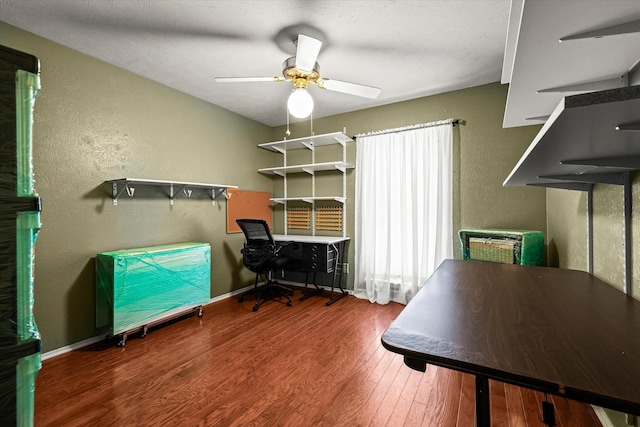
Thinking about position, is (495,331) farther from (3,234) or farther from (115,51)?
(115,51)

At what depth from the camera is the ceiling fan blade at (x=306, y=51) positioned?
69.8 inches

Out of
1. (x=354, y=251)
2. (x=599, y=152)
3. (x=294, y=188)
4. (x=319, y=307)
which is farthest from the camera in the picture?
(x=294, y=188)

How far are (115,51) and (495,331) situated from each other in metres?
3.26

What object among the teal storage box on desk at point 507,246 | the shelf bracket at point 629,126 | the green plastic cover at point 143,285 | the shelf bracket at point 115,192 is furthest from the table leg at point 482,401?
the shelf bracket at point 115,192

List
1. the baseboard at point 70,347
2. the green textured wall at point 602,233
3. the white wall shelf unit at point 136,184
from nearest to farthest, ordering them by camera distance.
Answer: the green textured wall at point 602,233, the baseboard at point 70,347, the white wall shelf unit at point 136,184

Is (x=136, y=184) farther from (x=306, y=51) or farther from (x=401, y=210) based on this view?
(x=401, y=210)

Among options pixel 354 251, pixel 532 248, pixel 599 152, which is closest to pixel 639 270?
pixel 599 152

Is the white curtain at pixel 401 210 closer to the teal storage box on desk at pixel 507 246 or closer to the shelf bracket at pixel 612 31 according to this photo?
the teal storage box on desk at pixel 507 246

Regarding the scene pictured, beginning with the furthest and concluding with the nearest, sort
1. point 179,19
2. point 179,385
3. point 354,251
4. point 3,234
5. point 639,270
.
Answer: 1. point 354,251
2. point 179,19
3. point 179,385
4. point 639,270
5. point 3,234

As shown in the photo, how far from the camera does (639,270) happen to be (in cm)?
106

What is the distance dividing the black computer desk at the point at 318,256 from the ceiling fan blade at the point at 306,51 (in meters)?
1.95

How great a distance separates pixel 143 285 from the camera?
8.02 ft

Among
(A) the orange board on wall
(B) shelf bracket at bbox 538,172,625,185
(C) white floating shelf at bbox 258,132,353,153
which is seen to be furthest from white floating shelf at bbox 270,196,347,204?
(B) shelf bracket at bbox 538,172,625,185

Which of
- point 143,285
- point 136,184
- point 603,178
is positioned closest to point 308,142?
point 136,184
